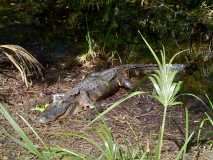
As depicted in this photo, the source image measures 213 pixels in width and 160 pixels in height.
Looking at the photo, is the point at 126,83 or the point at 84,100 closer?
the point at 84,100

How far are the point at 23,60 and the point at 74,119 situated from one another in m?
1.05

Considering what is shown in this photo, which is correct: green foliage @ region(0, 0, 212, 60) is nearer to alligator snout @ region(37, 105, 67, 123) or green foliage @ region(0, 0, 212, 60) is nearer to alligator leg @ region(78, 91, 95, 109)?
alligator leg @ region(78, 91, 95, 109)

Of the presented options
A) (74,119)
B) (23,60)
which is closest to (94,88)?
(74,119)

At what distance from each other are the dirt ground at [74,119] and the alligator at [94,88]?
80 mm

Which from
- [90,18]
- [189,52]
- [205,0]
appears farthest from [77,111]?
[205,0]

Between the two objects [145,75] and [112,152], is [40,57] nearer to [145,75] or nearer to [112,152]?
[145,75]

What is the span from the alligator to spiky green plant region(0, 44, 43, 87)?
20.4 inches

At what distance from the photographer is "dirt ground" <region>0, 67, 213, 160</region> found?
4.46m

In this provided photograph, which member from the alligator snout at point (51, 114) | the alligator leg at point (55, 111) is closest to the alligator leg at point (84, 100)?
the alligator leg at point (55, 111)

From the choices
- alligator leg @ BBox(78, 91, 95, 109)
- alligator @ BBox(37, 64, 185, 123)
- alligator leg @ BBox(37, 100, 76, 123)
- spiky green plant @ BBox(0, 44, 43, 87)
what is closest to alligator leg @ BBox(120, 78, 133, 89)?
alligator @ BBox(37, 64, 185, 123)

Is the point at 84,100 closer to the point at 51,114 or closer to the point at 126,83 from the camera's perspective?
the point at 51,114

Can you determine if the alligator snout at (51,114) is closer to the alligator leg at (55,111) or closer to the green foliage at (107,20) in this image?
the alligator leg at (55,111)

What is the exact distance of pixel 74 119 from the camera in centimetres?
505

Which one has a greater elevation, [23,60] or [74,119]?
[23,60]
